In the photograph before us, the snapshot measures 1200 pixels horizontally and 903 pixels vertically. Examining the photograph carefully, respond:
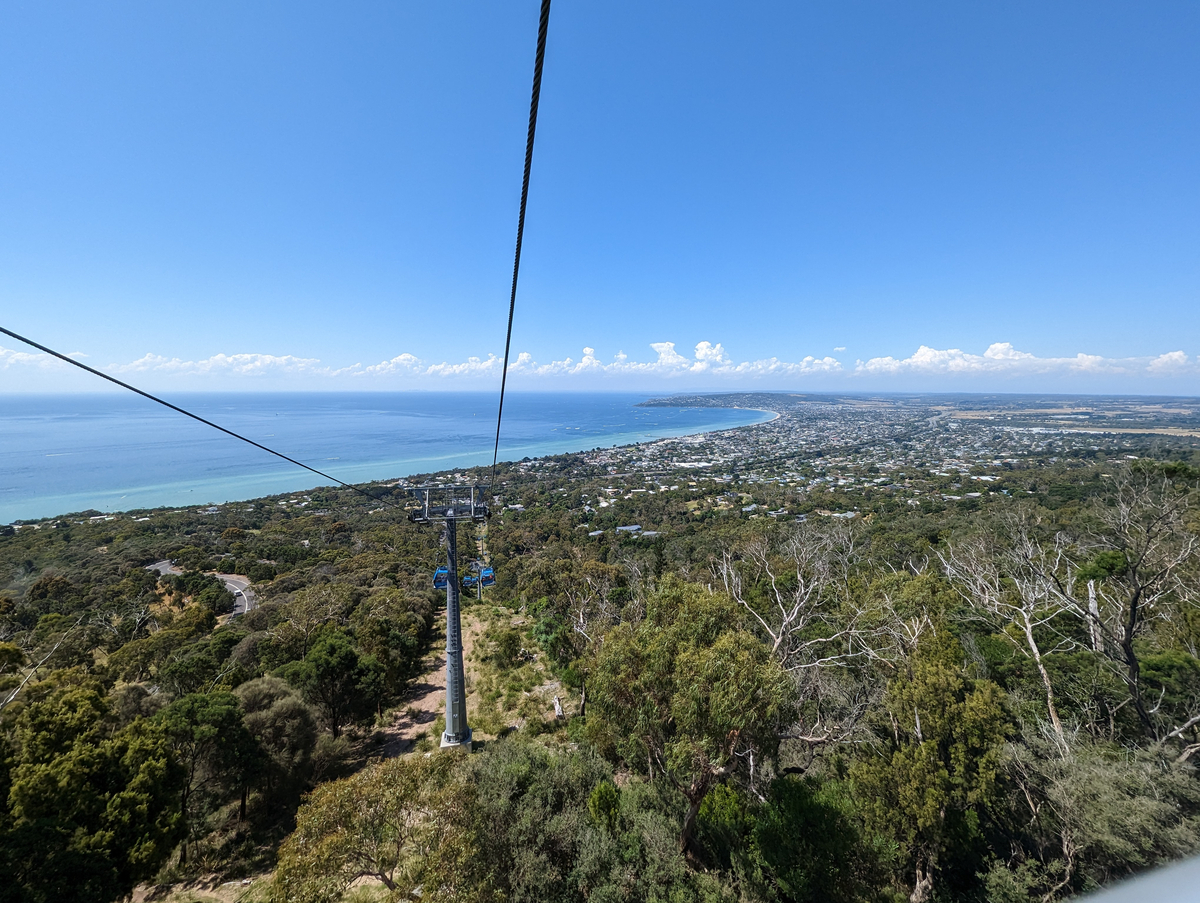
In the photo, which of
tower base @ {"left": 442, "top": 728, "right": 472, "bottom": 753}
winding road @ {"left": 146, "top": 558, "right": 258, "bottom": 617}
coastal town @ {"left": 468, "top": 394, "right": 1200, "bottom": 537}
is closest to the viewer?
tower base @ {"left": 442, "top": 728, "right": 472, "bottom": 753}

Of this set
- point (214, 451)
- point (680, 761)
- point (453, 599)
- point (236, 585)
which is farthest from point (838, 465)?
point (214, 451)

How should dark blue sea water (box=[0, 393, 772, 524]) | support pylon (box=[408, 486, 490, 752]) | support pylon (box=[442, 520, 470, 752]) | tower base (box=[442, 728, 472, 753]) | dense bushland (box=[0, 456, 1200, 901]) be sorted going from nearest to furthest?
dense bushland (box=[0, 456, 1200, 901]), support pylon (box=[408, 486, 490, 752]), support pylon (box=[442, 520, 470, 752]), tower base (box=[442, 728, 472, 753]), dark blue sea water (box=[0, 393, 772, 524])

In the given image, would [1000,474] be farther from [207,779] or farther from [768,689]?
[207,779]

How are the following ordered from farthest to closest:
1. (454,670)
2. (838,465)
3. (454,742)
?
(838,465) → (454,742) → (454,670)

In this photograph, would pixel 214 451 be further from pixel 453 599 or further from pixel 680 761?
pixel 680 761

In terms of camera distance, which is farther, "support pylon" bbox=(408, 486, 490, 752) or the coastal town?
the coastal town

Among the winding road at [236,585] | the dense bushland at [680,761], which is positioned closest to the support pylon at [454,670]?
the dense bushland at [680,761]

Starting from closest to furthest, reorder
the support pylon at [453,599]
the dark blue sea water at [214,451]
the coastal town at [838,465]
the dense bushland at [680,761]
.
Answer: the dense bushland at [680,761]
the support pylon at [453,599]
the coastal town at [838,465]
the dark blue sea water at [214,451]

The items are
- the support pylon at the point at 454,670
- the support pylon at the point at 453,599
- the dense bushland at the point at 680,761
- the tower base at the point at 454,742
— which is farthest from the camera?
the tower base at the point at 454,742

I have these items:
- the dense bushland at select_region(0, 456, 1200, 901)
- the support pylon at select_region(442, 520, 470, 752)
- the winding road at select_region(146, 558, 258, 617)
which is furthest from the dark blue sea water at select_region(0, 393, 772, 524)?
the support pylon at select_region(442, 520, 470, 752)

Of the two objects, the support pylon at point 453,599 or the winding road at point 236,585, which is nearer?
the support pylon at point 453,599

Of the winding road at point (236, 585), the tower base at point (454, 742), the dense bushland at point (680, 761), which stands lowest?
the winding road at point (236, 585)

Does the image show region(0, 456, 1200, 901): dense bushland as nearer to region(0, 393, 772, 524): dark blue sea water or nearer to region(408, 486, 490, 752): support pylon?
region(408, 486, 490, 752): support pylon

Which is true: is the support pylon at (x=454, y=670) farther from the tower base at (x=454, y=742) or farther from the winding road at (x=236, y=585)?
the winding road at (x=236, y=585)
